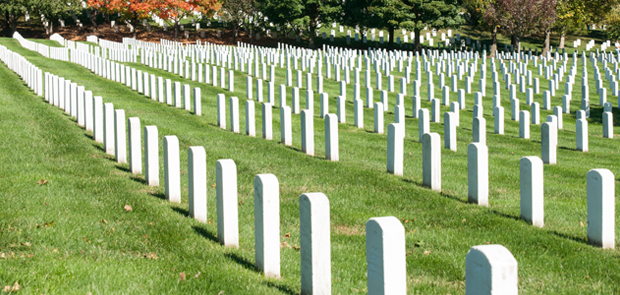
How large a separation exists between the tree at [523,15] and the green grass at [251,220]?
3319 cm

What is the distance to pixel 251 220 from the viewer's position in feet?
22.1

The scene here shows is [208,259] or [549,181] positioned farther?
[549,181]

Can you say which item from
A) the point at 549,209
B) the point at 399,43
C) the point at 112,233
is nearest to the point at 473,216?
the point at 549,209

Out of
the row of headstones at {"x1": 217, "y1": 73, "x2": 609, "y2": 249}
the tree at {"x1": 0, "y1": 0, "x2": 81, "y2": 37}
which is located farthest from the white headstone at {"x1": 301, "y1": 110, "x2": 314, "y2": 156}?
the tree at {"x1": 0, "y1": 0, "x2": 81, "y2": 37}

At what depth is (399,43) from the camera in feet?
179

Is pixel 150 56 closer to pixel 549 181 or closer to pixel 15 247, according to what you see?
pixel 549 181

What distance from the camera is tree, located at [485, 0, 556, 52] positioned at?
43.3m

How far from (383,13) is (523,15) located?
9.65m

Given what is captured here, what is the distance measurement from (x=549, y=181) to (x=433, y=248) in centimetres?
415

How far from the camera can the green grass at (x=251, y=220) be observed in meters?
4.84

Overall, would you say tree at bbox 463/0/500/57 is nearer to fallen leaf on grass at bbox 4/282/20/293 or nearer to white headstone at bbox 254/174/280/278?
white headstone at bbox 254/174/280/278

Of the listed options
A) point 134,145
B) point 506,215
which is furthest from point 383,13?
point 506,215

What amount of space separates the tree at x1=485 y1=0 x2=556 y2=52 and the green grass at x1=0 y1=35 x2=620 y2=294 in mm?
33185

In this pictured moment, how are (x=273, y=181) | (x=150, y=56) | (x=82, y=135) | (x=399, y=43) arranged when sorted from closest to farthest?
1. (x=273, y=181)
2. (x=82, y=135)
3. (x=150, y=56)
4. (x=399, y=43)
